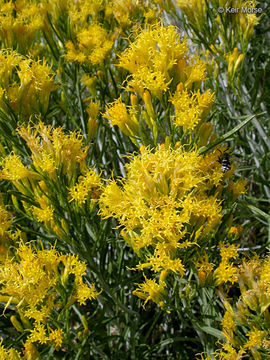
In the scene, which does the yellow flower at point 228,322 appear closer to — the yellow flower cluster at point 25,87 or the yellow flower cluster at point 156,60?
the yellow flower cluster at point 156,60

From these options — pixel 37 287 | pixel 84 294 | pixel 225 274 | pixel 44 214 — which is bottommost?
pixel 225 274

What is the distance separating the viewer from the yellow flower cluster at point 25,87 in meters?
1.85

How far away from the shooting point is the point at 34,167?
5.65ft

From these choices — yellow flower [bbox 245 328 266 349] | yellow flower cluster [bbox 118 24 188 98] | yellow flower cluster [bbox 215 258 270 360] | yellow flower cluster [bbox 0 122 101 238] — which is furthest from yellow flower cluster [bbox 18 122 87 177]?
yellow flower [bbox 245 328 266 349]

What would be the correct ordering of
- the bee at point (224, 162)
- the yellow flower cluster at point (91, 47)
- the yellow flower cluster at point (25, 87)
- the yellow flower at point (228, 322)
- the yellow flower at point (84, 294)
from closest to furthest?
1. the yellow flower at point (228, 322)
2. the yellow flower at point (84, 294)
3. the bee at point (224, 162)
4. the yellow flower cluster at point (25, 87)
5. the yellow flower cluster at point (91, 47)

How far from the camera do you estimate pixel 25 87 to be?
6.10 feet

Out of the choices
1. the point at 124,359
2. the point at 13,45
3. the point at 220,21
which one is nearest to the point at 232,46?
the point at 220,21

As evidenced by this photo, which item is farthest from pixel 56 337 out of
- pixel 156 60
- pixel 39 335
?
pixel 156 60

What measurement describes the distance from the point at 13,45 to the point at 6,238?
1344mm

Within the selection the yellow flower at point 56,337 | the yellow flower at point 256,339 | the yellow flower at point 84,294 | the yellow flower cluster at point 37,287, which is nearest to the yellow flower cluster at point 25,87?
the yellow flower cluster at point 37,287

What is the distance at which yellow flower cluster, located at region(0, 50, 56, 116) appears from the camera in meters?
1.85

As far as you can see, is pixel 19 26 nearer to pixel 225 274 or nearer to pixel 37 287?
pixel 37 287

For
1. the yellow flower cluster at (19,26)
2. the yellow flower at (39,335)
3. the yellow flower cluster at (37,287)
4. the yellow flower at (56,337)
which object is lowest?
the yellow flower at (56,337)

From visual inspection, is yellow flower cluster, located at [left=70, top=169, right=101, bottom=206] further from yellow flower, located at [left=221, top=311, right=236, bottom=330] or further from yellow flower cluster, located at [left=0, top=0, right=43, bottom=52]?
yellow flower cluster, located at [left=0, top=0, right=43, bottom=52]
